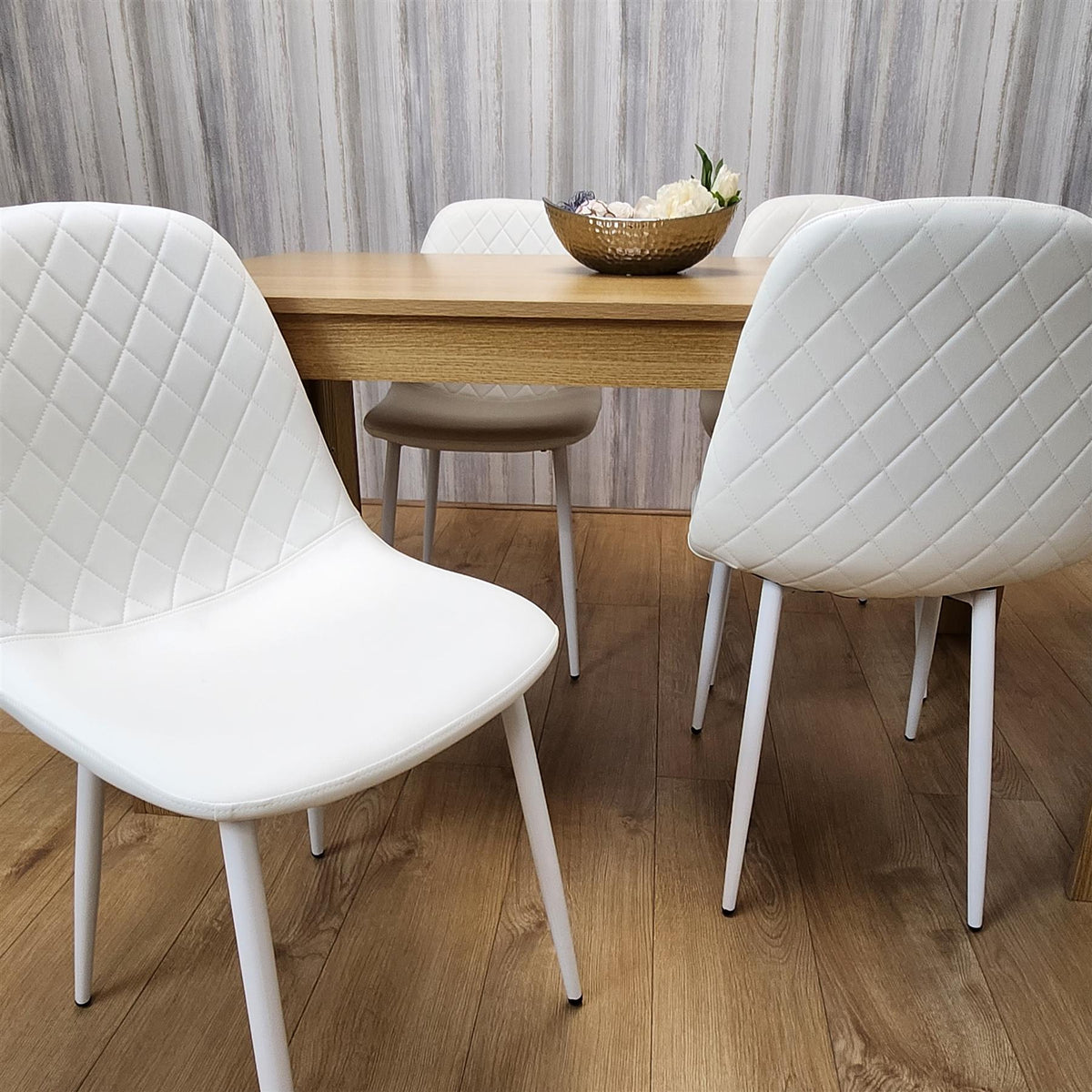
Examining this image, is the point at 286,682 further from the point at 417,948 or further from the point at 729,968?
the point at 729,968

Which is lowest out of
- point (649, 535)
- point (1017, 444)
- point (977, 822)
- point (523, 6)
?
point (649, 535)

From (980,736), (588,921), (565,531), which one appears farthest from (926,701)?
(588,921)

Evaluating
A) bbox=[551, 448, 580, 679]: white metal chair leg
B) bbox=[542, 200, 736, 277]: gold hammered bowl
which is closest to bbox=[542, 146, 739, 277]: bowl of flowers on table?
bbox=[542, 200, 736, 277]: gold hammered bowl

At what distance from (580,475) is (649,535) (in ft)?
0.95

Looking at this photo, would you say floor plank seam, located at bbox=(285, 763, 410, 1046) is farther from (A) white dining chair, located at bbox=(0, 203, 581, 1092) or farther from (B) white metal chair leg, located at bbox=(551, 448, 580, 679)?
(B) white metal chair leg, located at bbox=(551, 448, 580, 679)

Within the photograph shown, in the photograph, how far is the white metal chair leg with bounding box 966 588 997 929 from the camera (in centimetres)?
111

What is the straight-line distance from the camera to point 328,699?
33.4 inches

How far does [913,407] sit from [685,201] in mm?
562

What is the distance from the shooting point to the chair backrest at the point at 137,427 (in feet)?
3.03

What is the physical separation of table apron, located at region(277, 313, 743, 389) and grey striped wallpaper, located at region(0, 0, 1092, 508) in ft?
4.63

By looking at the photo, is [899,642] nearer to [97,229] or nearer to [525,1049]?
[525,1049]

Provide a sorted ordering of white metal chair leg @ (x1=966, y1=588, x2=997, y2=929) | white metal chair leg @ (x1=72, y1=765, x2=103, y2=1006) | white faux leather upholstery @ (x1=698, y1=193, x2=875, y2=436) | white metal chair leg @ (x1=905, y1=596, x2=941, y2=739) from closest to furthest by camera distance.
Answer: white metal chair leg @ (x1=72, y1=765, x2=103, y2=1006) < white metal chair leg @ (x1=966, y1=588, x2=997, y2=929) < white metal chair leg @ (x1=905, y1=596, x2=941, y2=739) < white faux leather upholstery @ (x1=698, y1=193, x2=875, y2=436)

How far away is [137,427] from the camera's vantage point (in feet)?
3.30

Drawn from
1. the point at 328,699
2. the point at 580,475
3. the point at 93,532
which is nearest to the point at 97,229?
the point at 93,532
